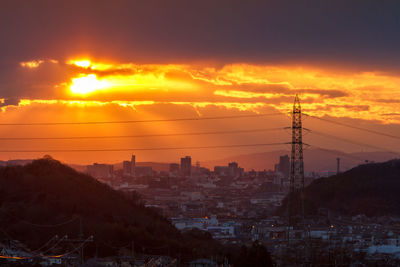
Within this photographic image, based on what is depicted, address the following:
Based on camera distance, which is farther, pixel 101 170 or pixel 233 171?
pixel 233 171

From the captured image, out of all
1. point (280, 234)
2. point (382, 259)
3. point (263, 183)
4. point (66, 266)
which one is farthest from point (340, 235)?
point (263, 183)

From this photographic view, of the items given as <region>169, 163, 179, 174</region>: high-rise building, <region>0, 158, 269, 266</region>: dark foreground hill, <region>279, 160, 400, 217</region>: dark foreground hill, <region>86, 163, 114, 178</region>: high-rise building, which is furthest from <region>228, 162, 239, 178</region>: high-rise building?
<region>0, 158, 269, 266</region>: dark foreground hill

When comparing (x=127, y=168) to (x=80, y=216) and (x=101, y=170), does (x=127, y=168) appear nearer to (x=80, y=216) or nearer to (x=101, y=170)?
(x=101, y=170)

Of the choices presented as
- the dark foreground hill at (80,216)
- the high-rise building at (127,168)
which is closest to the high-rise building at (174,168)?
the high-rise building at (127,168)

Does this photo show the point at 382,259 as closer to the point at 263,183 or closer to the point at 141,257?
the point at 141,257

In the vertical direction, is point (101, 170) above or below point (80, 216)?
above

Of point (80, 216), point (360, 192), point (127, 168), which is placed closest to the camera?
point (80, 216)

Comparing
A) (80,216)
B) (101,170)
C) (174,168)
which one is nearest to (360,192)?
(80,216)
